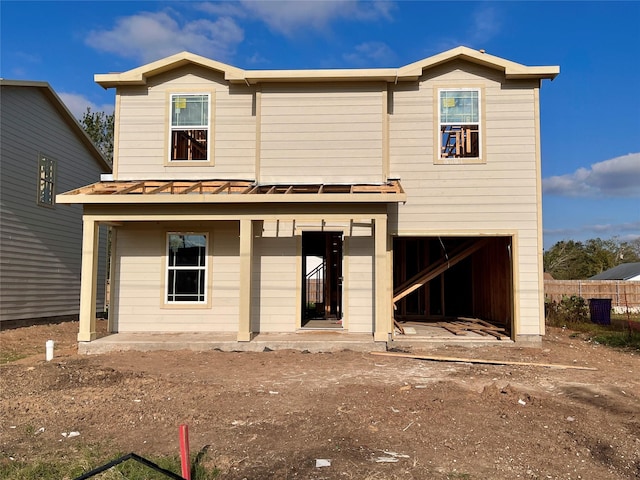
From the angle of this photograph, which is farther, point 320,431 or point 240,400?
point 240,400

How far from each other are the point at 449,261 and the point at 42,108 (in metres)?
13.4

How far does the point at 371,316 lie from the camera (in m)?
10.6

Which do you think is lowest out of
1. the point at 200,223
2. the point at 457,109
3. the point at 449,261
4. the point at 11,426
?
the point at 11,426

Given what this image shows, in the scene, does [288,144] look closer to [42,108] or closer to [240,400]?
[240,400]

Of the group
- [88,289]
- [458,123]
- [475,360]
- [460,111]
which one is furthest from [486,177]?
[88,289]

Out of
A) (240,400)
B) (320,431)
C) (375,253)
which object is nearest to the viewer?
(320,431)

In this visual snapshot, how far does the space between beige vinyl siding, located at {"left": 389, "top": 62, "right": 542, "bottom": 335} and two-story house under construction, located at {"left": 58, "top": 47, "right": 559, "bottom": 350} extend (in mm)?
27

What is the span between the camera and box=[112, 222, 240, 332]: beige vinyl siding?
1085 centimetres

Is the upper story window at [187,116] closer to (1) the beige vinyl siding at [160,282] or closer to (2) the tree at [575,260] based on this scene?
(1) the beige vinyl siding at [160,282]

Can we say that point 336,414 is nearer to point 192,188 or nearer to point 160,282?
point 192,188

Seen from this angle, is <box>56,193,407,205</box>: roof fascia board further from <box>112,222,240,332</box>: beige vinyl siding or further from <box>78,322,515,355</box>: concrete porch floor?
<box>78,322,515,355</box>: concrete porch floor

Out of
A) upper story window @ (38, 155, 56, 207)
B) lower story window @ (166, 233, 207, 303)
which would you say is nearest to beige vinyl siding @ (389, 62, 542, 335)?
lower story window @ (166, 233, 207, 303)

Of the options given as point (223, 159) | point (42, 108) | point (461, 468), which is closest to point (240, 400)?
point (461, 468)

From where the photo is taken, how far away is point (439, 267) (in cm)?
1231
